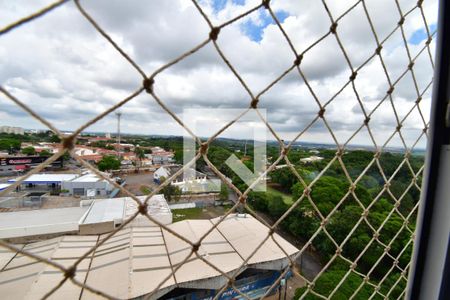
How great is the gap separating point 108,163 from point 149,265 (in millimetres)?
9394

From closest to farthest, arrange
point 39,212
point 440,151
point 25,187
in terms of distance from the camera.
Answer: point 440,151
point 39,212
point 25,187

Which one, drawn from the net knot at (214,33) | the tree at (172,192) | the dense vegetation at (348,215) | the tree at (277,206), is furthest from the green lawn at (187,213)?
the net knot at (214,33)

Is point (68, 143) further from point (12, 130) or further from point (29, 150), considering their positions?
point (12, 130)

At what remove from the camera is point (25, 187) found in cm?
937

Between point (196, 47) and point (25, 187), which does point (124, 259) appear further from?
point (25, 187)

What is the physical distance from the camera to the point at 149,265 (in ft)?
9.91

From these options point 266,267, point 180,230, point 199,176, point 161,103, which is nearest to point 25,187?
point 199,176

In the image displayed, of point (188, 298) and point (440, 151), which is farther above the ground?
point (440, 151)

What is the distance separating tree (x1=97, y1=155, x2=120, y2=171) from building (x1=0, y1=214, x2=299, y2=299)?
23.1 feet

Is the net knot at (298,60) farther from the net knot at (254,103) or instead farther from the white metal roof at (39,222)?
the white metal roof at (39,222)

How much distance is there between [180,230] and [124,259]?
1.41 metres

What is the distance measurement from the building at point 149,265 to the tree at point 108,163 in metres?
7.05

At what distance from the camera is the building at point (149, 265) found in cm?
263

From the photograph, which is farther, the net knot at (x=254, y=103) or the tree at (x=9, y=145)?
the tree at (x=9, y=145)
